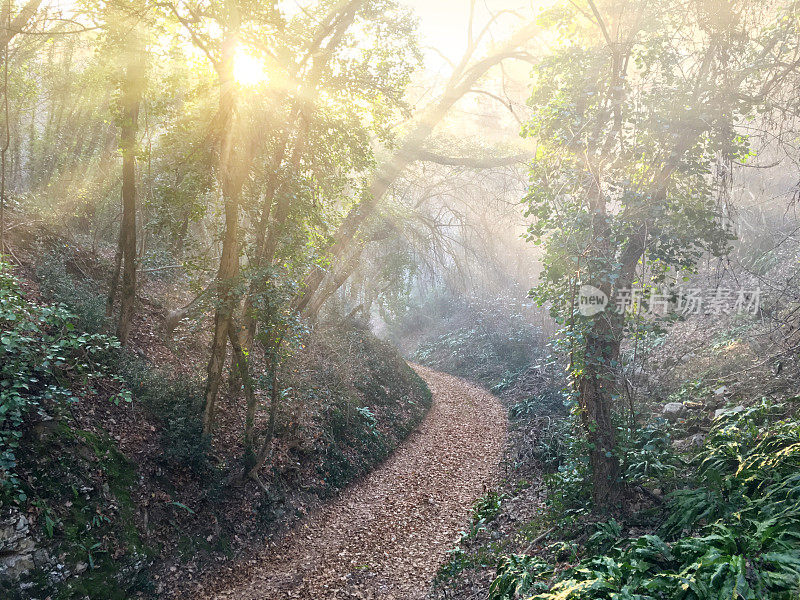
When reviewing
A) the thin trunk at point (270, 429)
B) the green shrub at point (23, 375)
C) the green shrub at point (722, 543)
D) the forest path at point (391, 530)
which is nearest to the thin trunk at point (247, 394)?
the thin trunk at point (270, 429)

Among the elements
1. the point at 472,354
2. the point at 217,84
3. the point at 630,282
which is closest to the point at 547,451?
the point at 630,282

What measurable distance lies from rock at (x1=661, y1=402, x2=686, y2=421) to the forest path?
3.48 meters

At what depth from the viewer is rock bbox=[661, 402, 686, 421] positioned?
7.49 meters

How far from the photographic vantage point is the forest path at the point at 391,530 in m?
6.11

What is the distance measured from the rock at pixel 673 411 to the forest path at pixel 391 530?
11.4 feet

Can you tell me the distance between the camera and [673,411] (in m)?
7.56

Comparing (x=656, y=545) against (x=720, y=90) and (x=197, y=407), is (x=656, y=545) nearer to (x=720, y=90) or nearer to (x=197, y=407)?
(x=720, y=90)

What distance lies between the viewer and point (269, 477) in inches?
309

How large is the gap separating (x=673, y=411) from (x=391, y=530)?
498 centimetres

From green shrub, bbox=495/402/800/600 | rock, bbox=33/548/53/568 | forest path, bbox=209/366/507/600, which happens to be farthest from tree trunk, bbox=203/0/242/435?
green shrub, bbox=495/402/800/600

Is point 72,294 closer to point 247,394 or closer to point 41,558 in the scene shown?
point 247,394

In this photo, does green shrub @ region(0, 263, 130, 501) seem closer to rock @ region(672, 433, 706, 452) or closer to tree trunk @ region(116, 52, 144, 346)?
tree trunk @ region(116, 52, 144, 346)

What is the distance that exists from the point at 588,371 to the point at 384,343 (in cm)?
1145

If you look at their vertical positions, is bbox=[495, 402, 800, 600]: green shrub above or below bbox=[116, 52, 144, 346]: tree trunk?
below
